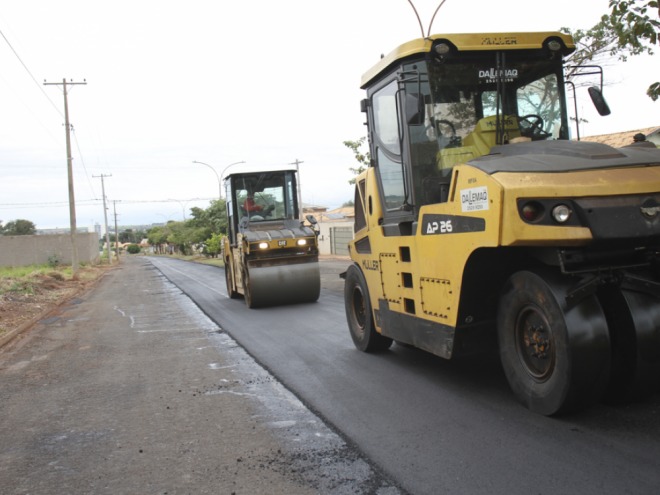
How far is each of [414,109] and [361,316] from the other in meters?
2.95

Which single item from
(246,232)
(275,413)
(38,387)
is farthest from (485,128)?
(246,232)

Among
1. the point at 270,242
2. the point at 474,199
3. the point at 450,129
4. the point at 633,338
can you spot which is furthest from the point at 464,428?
the point at 270,242

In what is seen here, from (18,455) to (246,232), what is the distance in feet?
30.1

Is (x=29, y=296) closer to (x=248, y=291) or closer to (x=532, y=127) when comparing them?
(x=248, y=291)

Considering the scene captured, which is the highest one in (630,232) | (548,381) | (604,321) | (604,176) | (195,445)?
(604,176)

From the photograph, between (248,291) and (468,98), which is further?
(248,291)

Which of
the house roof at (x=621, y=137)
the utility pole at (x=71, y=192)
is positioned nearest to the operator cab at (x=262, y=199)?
the house roof at (x=621, y=137)

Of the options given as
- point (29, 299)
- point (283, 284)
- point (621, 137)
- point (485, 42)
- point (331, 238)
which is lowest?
point (29, 299)

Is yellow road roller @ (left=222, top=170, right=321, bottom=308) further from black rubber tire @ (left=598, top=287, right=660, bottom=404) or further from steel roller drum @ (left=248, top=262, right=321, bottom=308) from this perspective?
black rubber tire @ (left=598, top=287, right=660, bottom=404)

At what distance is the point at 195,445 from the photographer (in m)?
4.46

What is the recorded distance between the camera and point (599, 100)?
5.48 metres

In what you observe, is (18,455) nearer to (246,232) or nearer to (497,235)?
(497,235)

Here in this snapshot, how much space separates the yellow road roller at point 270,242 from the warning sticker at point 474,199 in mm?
8756

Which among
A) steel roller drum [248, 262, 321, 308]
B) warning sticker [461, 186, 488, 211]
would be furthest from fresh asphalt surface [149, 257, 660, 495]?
steel roller drum [248, 262, 321, 308]
